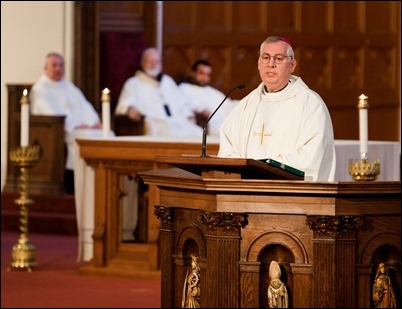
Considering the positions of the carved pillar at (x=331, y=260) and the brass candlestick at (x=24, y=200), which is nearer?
the carved pillar at (x=331, y=260)

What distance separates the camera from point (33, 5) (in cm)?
1523

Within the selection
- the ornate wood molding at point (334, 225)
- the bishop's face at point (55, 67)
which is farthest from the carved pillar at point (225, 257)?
the bishop's face at point (55, 67)

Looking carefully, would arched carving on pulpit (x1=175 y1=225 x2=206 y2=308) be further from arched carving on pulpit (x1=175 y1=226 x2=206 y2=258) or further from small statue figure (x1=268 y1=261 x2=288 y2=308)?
small statue figure (x1=268 y1=261 x2=288 y2=308)

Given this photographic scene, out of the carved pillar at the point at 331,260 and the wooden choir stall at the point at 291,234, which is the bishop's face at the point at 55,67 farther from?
the carved pillar at the point at 331,260

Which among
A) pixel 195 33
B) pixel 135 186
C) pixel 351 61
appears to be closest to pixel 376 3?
pixel 351 61

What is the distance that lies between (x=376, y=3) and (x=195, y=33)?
270 cm

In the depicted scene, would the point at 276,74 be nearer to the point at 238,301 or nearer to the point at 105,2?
the point at 238,301

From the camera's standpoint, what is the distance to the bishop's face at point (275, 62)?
19.8ft

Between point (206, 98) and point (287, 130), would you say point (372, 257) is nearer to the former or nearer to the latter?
point (287, 130)

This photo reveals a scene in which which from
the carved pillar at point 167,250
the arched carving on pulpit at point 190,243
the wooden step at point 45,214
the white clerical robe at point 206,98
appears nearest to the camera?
the arched carving on pulpit at point 190,243

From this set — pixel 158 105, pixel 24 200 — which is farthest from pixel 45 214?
pixel 24 200

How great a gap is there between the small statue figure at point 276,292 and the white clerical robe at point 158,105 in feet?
29.7

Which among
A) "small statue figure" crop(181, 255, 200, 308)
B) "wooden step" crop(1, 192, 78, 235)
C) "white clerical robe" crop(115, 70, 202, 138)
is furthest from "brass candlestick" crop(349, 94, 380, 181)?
"white clerical robe" crop(115, 70, 202, 138)

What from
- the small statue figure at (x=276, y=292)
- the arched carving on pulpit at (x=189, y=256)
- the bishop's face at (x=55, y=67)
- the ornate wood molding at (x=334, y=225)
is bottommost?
the small statue figure at (x=276, y=292)
